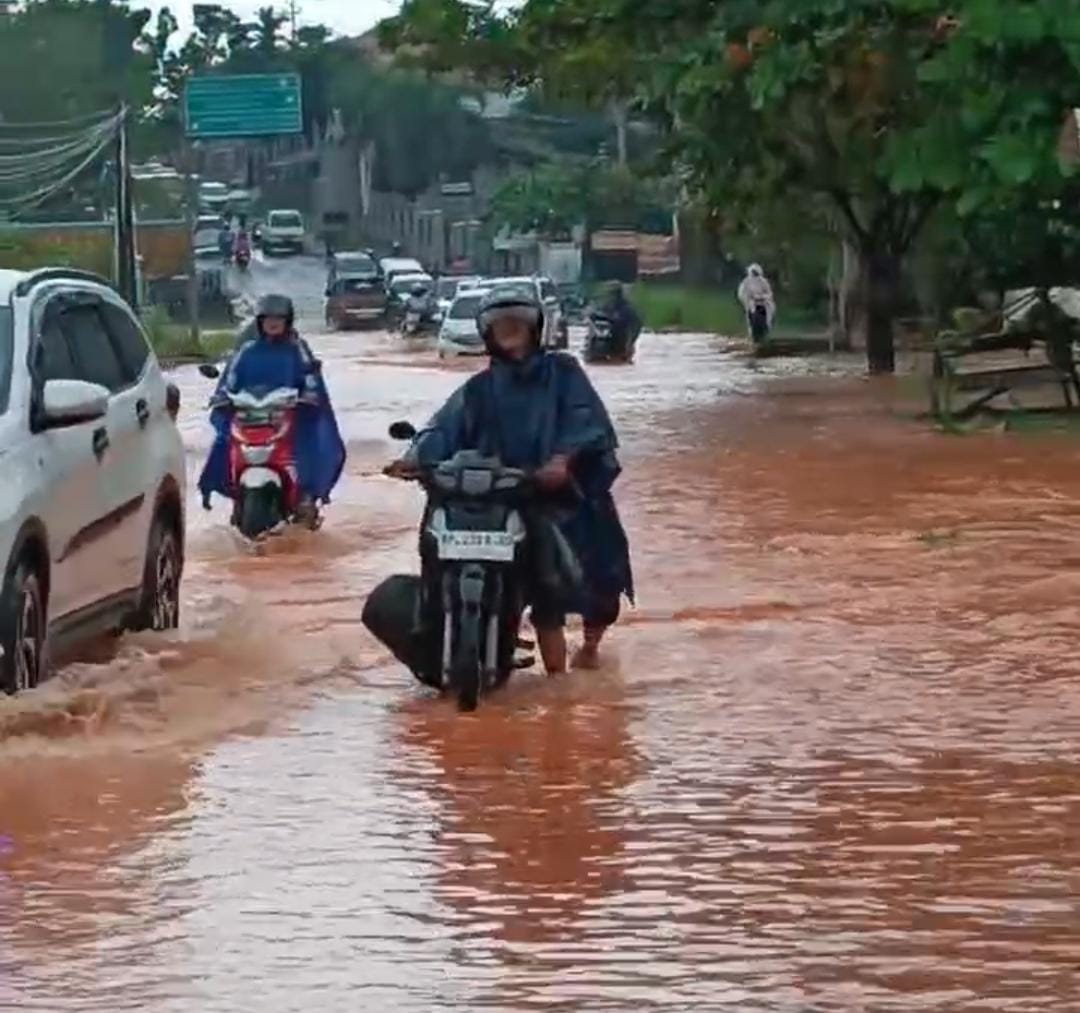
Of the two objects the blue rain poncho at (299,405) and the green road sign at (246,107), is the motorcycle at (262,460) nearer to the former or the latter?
the blue rain poncho at (299,405)

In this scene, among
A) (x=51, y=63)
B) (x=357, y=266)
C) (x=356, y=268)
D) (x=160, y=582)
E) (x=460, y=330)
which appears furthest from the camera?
(x=51, y=63)

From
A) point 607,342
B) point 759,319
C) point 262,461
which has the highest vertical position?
point 262,461

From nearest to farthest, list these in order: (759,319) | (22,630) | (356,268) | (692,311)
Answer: (22,630), (759,319), (692,311), (356,268)

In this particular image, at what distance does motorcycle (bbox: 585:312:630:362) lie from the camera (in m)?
47.0

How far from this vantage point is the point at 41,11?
76.6m

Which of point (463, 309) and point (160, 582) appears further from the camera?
point (463, 309)

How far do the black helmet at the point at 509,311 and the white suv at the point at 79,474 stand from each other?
1410mm

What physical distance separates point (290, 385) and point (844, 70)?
9881mm

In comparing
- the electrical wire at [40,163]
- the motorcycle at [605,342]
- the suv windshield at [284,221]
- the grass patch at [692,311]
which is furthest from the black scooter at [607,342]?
the suv windshield at [284,221]

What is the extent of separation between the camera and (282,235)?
10544 cm

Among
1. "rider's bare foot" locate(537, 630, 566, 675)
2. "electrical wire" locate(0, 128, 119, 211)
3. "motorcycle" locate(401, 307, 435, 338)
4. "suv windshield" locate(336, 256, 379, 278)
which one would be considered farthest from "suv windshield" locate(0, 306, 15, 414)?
"suv windshield" locate(336, 256, 379, 278)

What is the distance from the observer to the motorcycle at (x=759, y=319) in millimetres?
49531

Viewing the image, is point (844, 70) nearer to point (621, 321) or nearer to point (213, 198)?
point (621, 321)

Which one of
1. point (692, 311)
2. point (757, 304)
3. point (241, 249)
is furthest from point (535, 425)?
point (241, 249)
